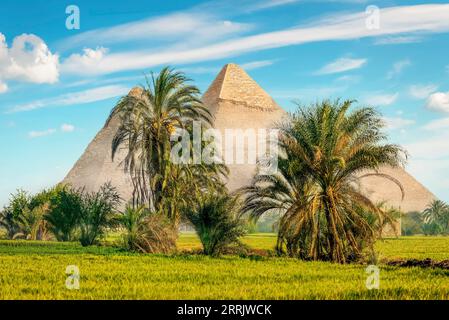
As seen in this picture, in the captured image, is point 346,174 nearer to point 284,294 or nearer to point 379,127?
point 379,127

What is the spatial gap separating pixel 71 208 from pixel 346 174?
57.9 ft

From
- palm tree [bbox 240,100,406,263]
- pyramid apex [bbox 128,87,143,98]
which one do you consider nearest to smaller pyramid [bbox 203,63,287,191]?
pyramid apex [bbox 128,87,143,98]

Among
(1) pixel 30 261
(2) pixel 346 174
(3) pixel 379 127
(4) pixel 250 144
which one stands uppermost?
(4) pixel 250 144

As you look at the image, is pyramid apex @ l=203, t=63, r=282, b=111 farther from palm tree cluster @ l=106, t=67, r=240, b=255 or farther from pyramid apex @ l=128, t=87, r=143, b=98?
palm tree cluster @ l=106, t=67, r=240, b=255

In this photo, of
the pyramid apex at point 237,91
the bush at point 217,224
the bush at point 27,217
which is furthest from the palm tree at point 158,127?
the pyramid apex at point 237,91

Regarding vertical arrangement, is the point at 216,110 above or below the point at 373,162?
above

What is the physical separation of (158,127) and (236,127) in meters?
151

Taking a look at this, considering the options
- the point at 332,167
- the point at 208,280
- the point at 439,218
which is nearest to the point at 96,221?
the point at 332,167

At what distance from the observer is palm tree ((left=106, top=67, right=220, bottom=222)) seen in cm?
2633

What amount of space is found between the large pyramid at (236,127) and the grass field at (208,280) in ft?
502

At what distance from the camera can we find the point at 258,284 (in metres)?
12.1

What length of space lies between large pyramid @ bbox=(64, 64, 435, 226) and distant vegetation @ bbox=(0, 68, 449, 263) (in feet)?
467
